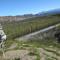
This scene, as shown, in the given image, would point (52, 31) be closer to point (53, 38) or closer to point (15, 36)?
point (53, 38)

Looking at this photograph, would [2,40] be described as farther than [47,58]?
Yes

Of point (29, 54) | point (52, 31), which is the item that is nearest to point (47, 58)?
point (29, 54)

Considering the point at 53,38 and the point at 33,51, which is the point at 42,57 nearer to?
the point at 33,51

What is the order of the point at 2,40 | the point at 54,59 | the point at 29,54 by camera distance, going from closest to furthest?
the point at 54,59
the point at 29,54
the point at 2,40

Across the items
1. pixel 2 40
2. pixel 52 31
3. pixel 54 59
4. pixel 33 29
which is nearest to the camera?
pixel 54 59

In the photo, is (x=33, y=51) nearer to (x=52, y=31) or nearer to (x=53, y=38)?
(x=53, y=38)

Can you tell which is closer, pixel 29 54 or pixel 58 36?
pixel 29 54

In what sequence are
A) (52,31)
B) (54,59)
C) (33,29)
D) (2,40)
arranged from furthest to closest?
(33,29), (52,31), (2,40), (54,59)

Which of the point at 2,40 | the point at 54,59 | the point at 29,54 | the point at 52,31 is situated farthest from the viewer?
the point at 52,31

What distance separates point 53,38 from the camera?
61.1 ft

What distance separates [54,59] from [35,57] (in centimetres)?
117

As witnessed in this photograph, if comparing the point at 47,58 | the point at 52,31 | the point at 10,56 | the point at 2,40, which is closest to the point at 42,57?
→ the point at 47,58

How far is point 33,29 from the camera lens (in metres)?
21.3

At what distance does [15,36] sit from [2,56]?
746 cm
